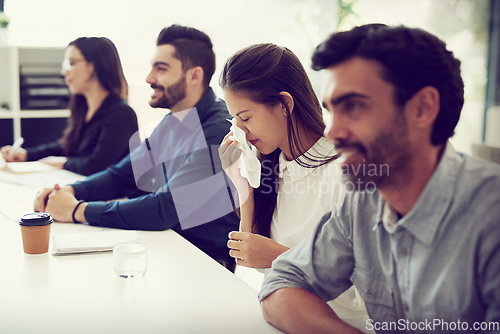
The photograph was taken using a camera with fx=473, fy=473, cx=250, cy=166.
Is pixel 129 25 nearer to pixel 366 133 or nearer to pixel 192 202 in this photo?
pixel 192 202

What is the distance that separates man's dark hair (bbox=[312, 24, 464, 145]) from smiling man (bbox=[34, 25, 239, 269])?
88 centimetres

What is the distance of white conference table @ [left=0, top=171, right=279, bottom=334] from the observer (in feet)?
2.95

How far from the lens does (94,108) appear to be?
2.81m

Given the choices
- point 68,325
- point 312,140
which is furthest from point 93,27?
point 68,325

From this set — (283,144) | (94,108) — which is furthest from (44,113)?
(283,144)

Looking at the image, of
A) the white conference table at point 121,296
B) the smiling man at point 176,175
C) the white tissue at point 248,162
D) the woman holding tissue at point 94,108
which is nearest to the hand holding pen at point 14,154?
the woman holding tissue at point 94,108

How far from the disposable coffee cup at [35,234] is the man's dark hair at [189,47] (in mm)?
956

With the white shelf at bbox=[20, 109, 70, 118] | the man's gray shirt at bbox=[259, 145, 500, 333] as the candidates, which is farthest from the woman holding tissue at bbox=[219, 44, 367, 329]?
the white shelf at bbox=[20, 109, 70, 118]

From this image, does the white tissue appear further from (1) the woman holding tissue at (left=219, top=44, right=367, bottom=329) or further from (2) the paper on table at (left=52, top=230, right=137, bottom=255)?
(2) the paper on table at (left=52, top=230, right=137, bottom=255)

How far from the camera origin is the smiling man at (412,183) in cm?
73

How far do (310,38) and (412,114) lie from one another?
350 centimetres

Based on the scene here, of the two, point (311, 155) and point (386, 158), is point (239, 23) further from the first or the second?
point (386, 158)

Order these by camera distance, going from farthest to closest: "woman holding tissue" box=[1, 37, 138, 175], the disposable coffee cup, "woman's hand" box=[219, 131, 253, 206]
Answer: "woman holding tissue" box=[1, 37, 138, 175] < "woman's hand" box=[219, 131, 253, 206] < the disposable coffee cup

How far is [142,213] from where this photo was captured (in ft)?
5.02
